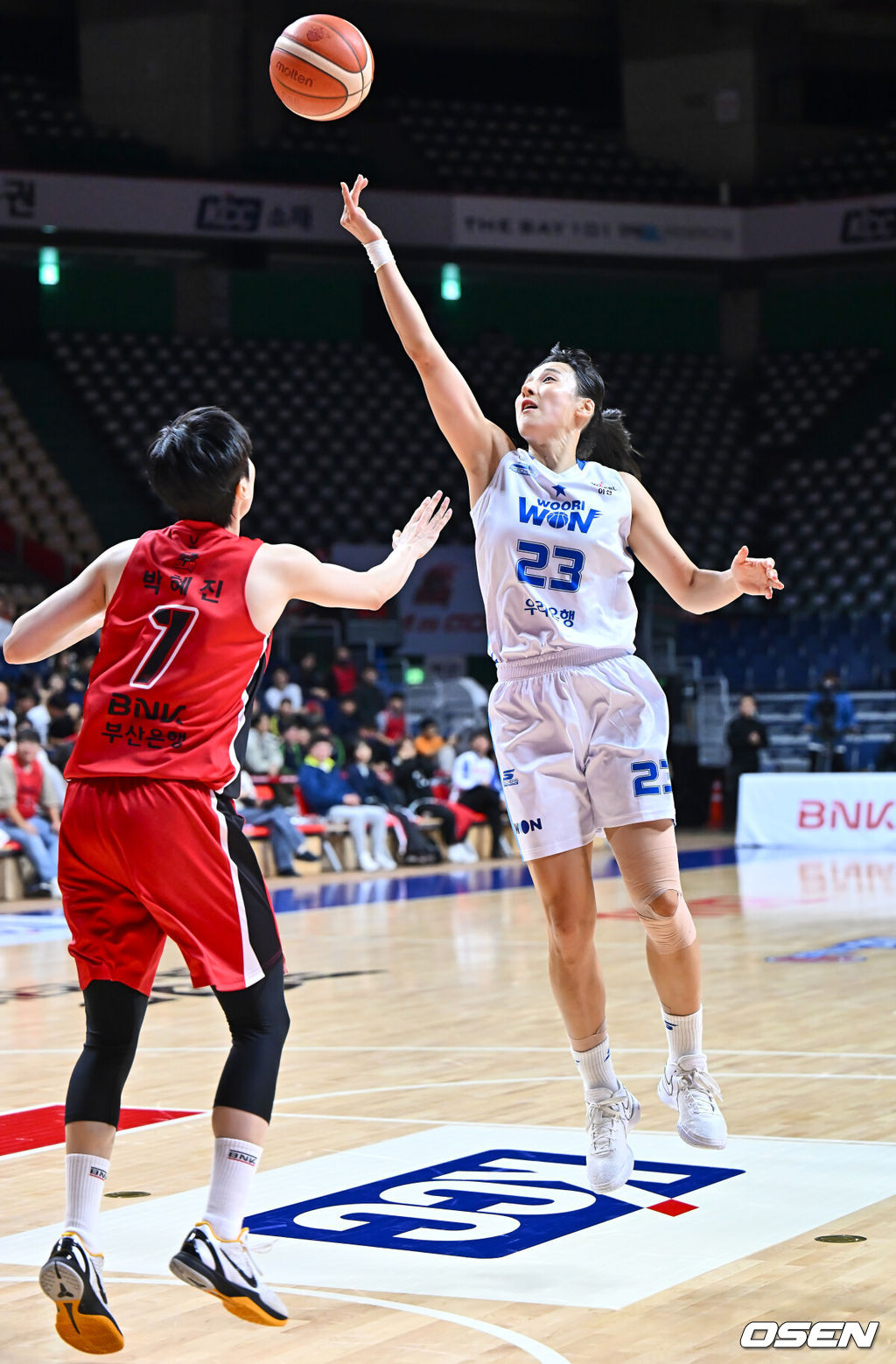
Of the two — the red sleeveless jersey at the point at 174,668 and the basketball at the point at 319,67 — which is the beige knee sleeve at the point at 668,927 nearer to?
the red sleeveless jersey at the point at 174,668

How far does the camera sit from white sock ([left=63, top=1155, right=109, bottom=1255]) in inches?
132

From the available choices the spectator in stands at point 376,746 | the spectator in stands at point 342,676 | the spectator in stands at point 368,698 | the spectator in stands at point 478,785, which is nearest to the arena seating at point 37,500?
the spectator in stands at point 342,676

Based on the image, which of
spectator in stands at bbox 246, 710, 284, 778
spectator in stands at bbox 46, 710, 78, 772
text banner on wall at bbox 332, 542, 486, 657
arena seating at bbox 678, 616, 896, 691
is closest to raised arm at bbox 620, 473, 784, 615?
spectator in stands at bbox 46, 710, 78, 772

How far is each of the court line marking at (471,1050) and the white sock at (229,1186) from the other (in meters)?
3.57

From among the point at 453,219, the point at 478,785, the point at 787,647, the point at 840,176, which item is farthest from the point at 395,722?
the point at 840,176

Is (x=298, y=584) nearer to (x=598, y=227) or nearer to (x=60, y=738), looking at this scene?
(x=60, y=738)

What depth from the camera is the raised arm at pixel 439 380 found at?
4.39 metres

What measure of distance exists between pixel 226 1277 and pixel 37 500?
71.4 ft

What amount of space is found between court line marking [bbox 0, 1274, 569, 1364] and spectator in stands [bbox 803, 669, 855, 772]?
1873 cm

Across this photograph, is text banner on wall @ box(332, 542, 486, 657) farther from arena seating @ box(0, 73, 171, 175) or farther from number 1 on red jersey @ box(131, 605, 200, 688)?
number 1 on red jersey @ box(131, 605, 200, 688)

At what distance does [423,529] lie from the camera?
13.2 feet

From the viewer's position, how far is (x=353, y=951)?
1078 cm

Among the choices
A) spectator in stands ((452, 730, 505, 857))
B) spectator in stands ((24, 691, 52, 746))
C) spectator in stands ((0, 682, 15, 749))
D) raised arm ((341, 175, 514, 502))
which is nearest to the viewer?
raised arm ((341, 175, 514, 502))

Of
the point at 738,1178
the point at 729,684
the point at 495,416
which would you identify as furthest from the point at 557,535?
the point at 495,416
